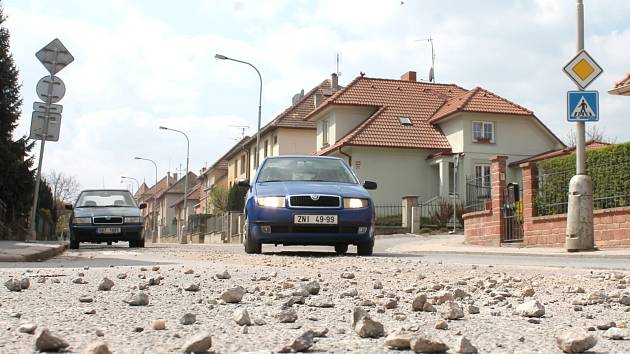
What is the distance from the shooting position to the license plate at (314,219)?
1111 centimetres

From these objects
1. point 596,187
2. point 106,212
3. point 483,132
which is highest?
point 483,132

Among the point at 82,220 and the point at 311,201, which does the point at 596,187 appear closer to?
the point at 311,201

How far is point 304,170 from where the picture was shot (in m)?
12.7

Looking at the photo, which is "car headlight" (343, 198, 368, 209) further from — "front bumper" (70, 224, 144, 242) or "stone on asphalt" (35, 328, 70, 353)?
"stone on asphalt" (35, 328, 70, 353)

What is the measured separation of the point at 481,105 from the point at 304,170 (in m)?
Answer: 30.7

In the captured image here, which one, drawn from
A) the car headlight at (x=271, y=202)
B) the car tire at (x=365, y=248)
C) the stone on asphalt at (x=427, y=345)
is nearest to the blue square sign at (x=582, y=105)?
the car tire at (x=365, y=248)

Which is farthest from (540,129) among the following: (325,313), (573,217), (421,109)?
(325,313)

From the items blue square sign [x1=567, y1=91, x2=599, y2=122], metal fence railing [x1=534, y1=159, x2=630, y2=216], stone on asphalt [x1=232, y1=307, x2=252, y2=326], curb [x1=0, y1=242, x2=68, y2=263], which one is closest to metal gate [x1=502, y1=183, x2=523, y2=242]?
metal fence railing [x1=534, y1=159, x2=630, y2=216]

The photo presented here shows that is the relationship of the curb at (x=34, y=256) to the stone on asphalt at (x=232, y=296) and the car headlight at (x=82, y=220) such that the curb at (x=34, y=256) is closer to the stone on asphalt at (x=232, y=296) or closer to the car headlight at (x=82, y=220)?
the car headlight at (x=82, y=220)

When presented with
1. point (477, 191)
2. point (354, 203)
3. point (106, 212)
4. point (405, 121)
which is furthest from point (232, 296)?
point (405, 121)

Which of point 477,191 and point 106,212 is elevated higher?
point 477,191

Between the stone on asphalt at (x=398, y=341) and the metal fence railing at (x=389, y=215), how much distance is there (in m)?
35.7

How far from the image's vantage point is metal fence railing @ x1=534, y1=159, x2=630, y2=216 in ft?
57.9

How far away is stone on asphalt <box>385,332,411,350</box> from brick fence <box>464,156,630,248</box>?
1415 cm
